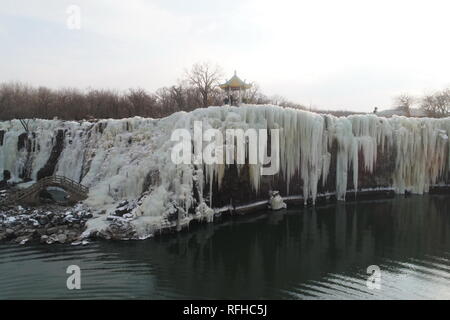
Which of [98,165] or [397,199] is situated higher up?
[98,165]

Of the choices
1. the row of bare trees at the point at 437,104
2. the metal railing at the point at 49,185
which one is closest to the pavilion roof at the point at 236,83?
the metal railing at the point at 49,185

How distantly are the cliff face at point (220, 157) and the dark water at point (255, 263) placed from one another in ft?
6.53

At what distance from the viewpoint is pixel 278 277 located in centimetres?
1130

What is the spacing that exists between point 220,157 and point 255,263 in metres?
6.15

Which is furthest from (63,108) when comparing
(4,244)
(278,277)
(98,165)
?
(278,277)

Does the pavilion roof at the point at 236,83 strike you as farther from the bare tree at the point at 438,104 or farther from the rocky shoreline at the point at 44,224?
the bare tree at the point at 438,104

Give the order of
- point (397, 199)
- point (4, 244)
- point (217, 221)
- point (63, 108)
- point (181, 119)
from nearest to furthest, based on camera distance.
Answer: point (4, 244), point (217, 221), point (181, 119), point (397, 199), point (63, 108)

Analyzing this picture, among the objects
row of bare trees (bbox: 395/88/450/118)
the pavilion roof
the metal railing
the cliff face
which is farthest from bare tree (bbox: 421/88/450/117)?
the metal railing

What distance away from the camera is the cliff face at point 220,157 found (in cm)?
1691

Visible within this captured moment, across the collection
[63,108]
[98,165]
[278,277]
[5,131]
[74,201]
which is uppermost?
[63,108]

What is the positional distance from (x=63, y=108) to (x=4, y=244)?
63.6 ft

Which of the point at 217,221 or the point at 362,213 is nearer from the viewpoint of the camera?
the point at 217,221
